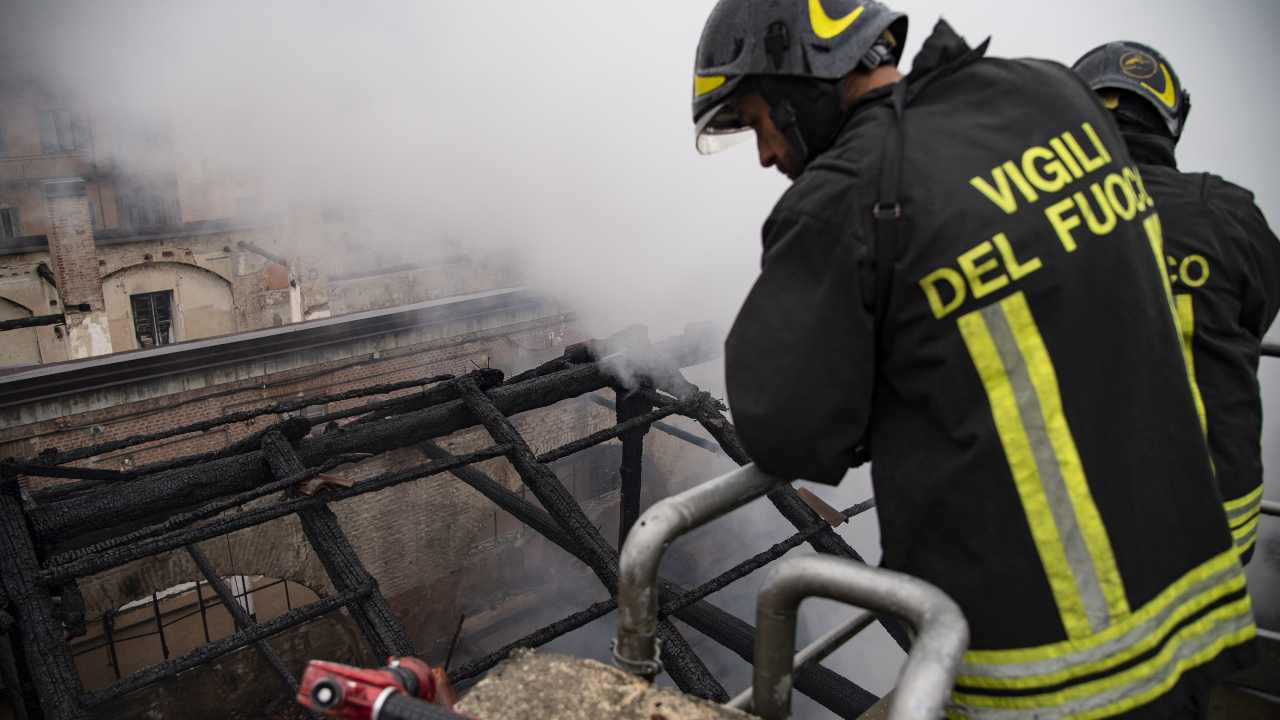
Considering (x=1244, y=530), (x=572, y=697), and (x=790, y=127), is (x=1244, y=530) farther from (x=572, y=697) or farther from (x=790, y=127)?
(x=572, y=697)

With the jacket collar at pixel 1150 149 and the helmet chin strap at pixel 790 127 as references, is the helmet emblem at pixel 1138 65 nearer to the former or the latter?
the jacket collar at pixel 1150 149

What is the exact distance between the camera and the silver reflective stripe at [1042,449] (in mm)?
1124

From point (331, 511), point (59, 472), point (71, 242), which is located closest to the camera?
point (331, 511)

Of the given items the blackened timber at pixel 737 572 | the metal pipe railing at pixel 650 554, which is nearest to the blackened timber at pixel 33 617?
the blackened timber at pixel 737 572

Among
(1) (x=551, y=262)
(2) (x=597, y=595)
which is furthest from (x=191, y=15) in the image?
(2) (x=597, y=595)

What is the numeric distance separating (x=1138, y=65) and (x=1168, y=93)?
110 millimetres

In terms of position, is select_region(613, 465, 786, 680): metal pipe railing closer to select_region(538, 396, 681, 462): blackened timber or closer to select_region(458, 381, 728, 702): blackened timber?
select_region(458, 381, 728, 702): blackened timber

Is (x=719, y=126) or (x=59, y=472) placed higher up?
(x=719, y=126)

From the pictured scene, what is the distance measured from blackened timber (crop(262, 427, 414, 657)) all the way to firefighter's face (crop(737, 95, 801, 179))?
213cm

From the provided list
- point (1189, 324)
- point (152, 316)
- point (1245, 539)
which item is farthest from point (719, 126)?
point (152, 316)

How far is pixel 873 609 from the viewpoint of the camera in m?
1.05

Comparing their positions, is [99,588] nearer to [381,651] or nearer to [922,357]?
[381,651]

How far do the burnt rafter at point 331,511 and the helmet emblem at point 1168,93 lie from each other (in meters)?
2.09

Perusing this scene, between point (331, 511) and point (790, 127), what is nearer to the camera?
point (790, 127)
